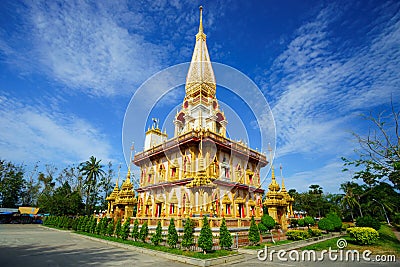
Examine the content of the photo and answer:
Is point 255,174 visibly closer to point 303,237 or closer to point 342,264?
point 303,237

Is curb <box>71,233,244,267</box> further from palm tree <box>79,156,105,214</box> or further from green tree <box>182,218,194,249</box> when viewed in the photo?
palm tree <box>79,156,105,214</box>

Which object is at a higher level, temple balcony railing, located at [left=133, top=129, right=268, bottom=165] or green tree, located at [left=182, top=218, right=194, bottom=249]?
temple balcony railing, located at [left=133, top=129, right=268, bottom=165]

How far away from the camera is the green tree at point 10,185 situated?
5500 centimetres

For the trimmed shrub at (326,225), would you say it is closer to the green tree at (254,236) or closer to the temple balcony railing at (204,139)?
A: the temple balcony railing at (204,139)

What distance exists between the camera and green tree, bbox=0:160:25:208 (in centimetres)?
5500

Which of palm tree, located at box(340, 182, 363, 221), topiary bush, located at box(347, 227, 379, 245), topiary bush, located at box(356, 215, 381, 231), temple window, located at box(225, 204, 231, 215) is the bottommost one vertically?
topiary bush, located at box(347, 227, 379, 245)

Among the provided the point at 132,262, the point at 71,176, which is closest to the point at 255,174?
the point at 132,262

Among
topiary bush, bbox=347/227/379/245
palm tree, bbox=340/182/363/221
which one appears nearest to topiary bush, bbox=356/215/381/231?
topiary bush, bbox=347/227/379/245

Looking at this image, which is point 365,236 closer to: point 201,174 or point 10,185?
point 201,174

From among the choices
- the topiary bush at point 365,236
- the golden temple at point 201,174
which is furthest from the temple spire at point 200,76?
the topiary bush at point 365,236

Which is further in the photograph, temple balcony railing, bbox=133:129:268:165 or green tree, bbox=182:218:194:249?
temple balcony railing, bbox=133:129:268:165

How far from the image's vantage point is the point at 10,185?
186 feet

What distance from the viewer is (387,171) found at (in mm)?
12617

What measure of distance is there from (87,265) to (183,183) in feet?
45.3
